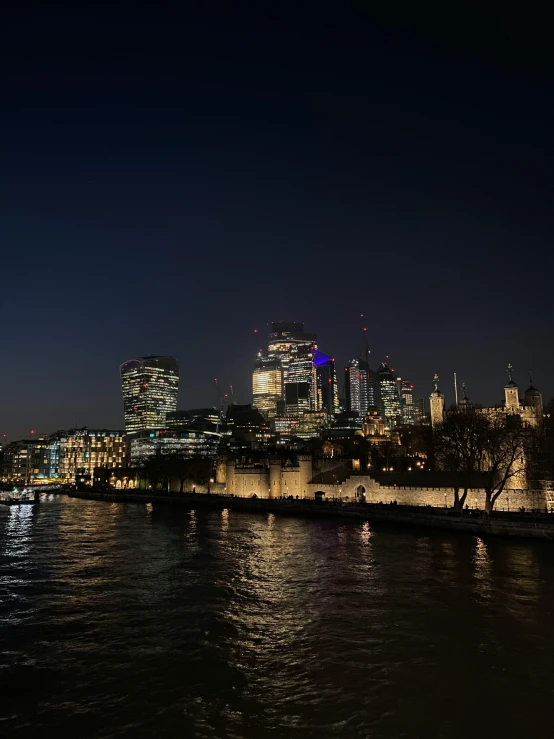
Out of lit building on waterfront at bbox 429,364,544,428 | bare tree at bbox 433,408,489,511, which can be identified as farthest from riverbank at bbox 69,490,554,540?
lit building on waterfront at bbox 429,364,544,428

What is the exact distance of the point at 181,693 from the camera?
17.9 m

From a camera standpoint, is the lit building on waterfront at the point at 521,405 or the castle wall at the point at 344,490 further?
the lit building on waterfront at the point at 521,405

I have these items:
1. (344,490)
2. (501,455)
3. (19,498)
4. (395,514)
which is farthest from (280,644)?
(19,498)

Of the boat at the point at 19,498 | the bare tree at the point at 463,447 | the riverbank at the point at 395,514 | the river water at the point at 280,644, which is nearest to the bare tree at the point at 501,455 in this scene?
the bare tree at the point at 463,447

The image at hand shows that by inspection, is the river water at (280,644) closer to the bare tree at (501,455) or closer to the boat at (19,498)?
the bare tree at (501,455)

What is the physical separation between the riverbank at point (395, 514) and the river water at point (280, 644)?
807 centimetres

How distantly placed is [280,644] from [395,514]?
4478 cm

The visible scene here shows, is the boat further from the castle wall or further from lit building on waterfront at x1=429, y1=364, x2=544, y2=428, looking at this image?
lit building on waterfront at x1=429, y1=364, x2=544, y2=428

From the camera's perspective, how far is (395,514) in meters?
64.4

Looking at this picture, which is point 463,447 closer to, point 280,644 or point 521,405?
point 280,644

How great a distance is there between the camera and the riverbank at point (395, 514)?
1992 inches

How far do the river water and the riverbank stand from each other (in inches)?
318

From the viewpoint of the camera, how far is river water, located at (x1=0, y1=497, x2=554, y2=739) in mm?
16094

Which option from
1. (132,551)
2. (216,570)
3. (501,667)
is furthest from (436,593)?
(132,551)
